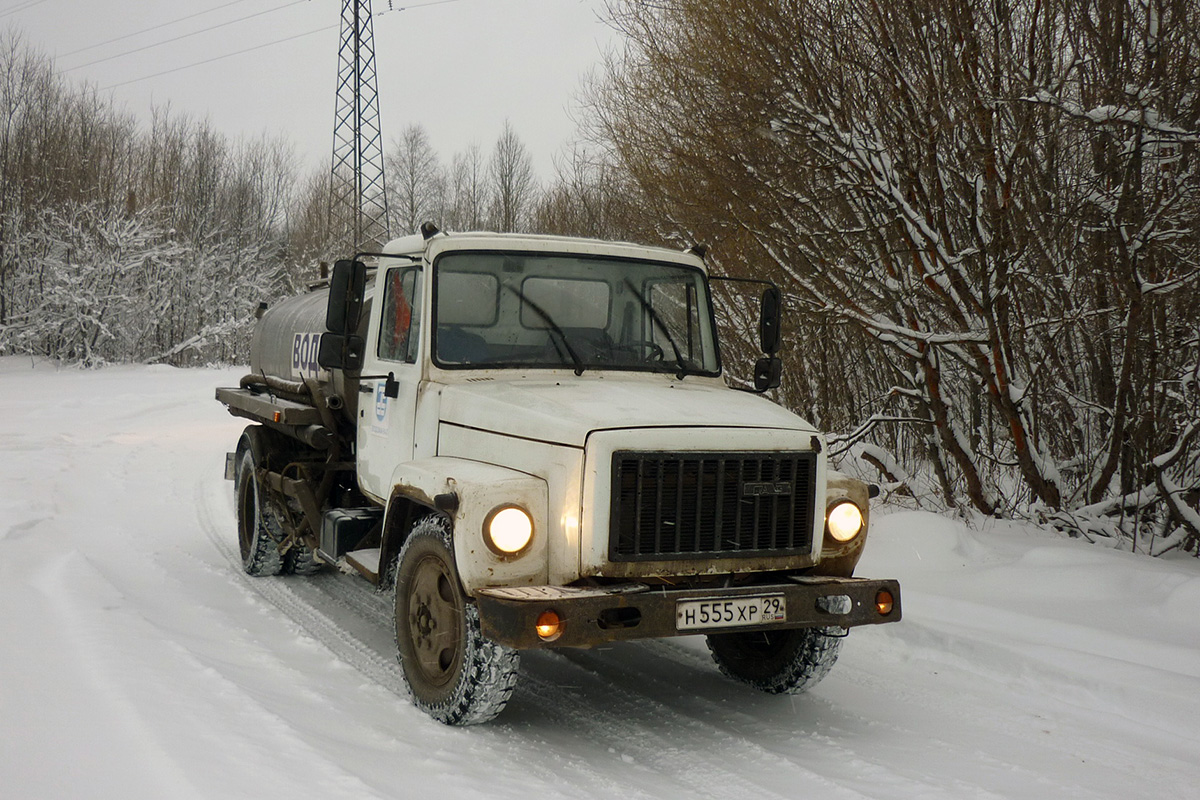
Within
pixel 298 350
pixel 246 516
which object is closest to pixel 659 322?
pixel 298 350

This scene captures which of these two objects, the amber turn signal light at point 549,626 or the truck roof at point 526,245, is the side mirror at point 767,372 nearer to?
the truck roof at point 526,245

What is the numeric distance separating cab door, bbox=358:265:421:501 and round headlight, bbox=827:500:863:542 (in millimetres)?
2208

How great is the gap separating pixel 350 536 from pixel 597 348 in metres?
1.81

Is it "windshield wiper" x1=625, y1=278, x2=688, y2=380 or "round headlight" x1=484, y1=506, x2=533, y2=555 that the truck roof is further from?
"round headlight" x1=484, y1=506, x2=533, y2=555

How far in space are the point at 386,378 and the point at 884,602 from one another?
2.90 m

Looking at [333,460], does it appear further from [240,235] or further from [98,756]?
[240,235]

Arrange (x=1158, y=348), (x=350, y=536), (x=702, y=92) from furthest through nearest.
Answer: (x=702, y=92)
(x=1158, y=348)
(x=350, y=536)

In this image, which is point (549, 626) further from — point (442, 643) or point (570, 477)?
point (442, 643)

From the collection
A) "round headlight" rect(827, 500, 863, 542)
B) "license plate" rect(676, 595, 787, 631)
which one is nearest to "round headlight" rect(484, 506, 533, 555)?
"license plate" rect(676, 595, 787, 631)

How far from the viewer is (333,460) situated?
6.91 metres

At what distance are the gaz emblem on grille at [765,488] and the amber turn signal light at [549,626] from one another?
1023 mm

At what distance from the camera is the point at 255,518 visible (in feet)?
25.4

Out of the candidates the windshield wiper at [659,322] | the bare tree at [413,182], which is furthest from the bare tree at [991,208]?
the bare tree at [413,182]

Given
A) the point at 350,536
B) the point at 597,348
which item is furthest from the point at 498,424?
the point at 350,536
